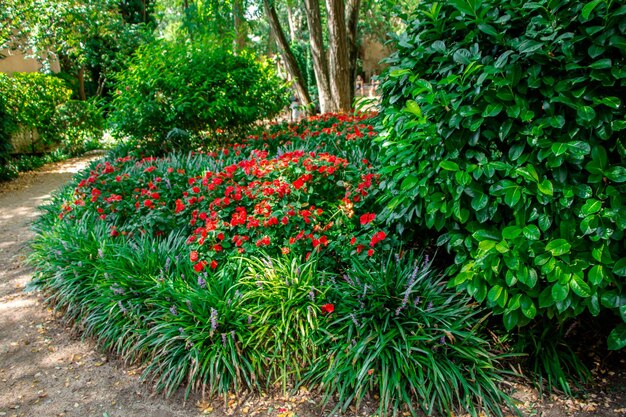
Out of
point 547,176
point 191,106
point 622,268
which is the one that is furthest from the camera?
point 191,106

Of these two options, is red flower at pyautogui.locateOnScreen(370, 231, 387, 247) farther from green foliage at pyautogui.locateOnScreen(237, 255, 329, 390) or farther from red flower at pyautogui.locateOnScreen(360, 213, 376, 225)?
green foliage at pyautogui.locateOnScreen(237, 255, 329, 390)

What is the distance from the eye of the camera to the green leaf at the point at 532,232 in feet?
7.29

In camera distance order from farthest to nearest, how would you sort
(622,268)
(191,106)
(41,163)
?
(41,163) → (191,106) → (622,268)

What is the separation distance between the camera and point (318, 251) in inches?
131

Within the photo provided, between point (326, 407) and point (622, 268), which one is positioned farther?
point (326, 407)

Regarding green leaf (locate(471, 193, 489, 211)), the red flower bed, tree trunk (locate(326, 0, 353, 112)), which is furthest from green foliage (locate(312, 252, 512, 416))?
tree trunk (locate(326, 0, 353, 112))

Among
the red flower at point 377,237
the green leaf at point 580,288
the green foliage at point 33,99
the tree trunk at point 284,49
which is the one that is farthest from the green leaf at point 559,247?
the green foliage at point 33,99

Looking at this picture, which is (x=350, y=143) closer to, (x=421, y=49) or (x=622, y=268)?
(x=421, y=49)

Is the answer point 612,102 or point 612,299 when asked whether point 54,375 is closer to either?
point 612,299

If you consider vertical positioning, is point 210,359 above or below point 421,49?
below

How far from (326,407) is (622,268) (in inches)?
65.4

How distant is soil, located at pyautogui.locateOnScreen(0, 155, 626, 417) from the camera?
2613 millimetres

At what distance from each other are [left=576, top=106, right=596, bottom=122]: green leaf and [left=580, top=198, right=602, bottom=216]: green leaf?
1.22 feet

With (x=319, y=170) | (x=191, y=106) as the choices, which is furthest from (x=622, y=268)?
Answer: (x=191, y=106)
